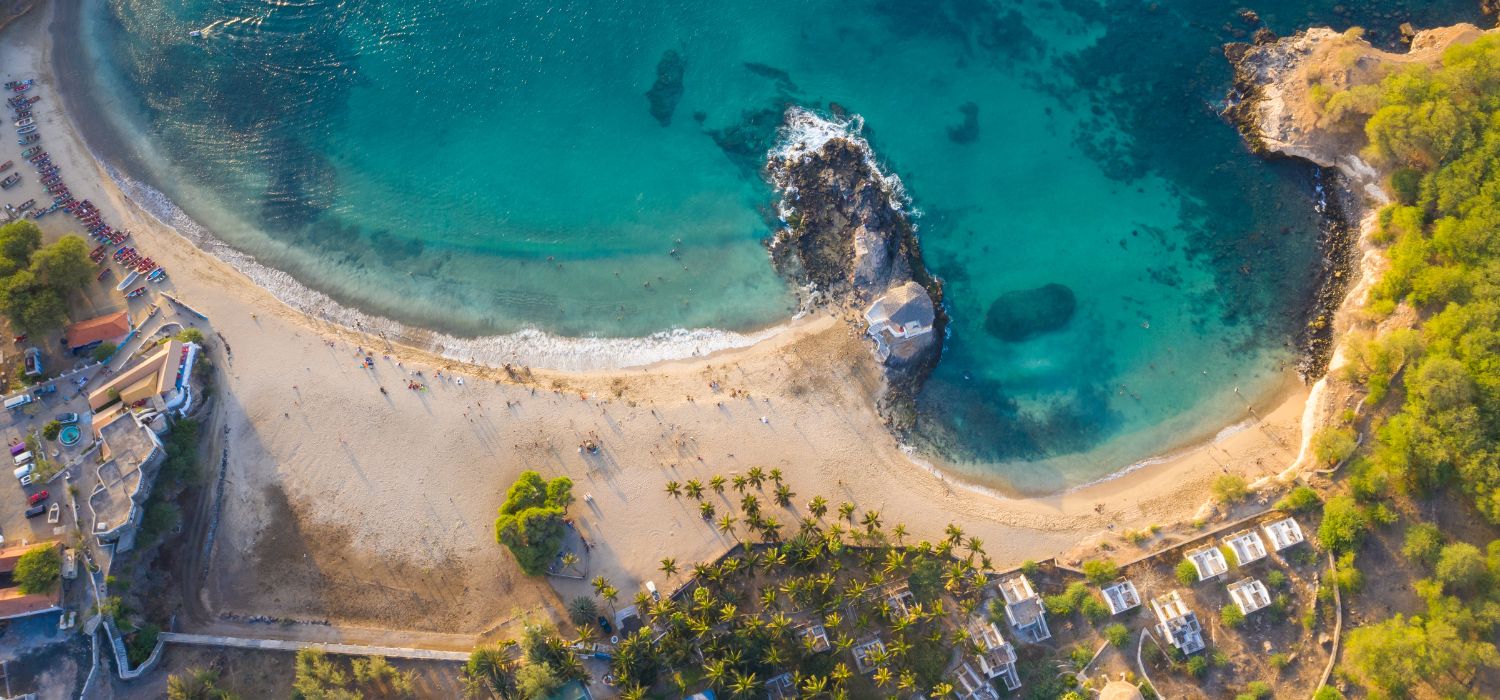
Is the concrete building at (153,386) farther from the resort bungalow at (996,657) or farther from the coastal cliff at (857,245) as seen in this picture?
the resort bungalow at (996,657)

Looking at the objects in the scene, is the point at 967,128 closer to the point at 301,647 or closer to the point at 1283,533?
the point at 1283,533

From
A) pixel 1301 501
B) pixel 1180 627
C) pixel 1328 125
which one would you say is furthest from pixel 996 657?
pixel 1328 125

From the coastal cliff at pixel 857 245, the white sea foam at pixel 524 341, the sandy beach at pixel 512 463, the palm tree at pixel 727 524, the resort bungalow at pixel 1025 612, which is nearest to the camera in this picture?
the resort bungalow at pixel 1025 612

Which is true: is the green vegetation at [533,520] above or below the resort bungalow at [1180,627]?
above

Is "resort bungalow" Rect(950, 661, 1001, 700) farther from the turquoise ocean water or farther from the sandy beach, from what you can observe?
the turquoise ocean water

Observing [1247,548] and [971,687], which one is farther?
[1247,548]

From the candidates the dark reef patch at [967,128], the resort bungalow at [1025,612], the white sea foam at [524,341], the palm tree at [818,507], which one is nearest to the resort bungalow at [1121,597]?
the resort bungalow at [1025,612]

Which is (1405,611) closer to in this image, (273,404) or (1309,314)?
(1309,314)
